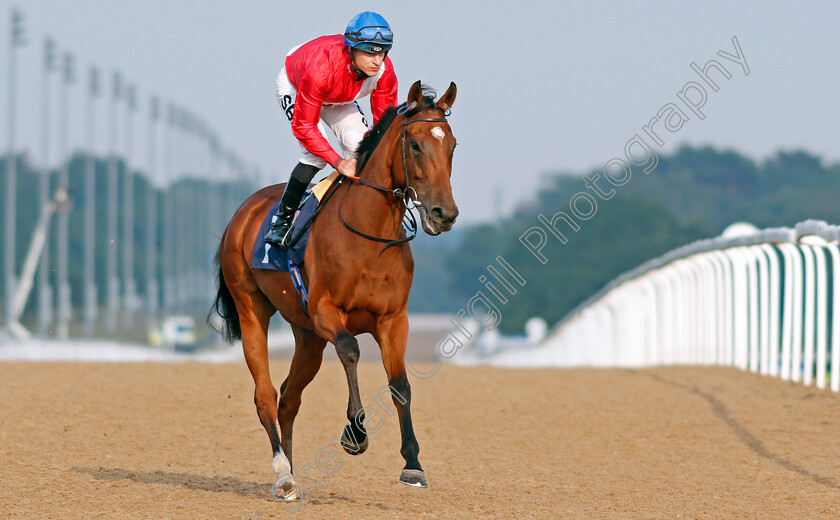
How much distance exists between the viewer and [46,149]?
40.1 metres

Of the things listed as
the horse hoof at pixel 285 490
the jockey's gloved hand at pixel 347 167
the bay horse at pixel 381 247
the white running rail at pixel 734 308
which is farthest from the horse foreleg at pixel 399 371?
the white running rail at pixel 734 308

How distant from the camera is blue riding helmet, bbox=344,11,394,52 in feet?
20.4

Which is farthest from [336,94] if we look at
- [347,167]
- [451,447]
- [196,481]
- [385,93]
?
[451,447]

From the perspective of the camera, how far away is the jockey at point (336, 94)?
627cm

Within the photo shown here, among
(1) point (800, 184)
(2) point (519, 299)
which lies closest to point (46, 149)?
(2) point (519, 299)

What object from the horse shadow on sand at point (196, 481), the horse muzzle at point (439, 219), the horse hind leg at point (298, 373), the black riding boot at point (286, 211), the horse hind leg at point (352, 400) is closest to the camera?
the horse muzzle at point (439, 219)

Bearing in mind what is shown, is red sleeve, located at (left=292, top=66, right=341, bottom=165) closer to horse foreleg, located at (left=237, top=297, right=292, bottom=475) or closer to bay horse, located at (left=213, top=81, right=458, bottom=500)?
bay horse, located at (left=213, top=81, right=458, bottom=500)

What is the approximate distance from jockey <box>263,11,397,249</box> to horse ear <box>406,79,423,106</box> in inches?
17.1

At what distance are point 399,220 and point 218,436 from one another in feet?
10.4

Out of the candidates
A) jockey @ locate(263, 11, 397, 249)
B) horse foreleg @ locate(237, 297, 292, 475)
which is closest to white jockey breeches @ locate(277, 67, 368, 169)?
jockey @ locate(263, 11, 397, 249)

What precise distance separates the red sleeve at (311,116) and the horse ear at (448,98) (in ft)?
2.48

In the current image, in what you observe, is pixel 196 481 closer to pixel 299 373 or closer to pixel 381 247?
pixel 299 373

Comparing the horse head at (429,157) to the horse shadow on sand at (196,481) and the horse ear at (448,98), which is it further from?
the horse shadow on sand at (196,481)

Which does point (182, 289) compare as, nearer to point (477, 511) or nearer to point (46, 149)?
point (46, 149)
